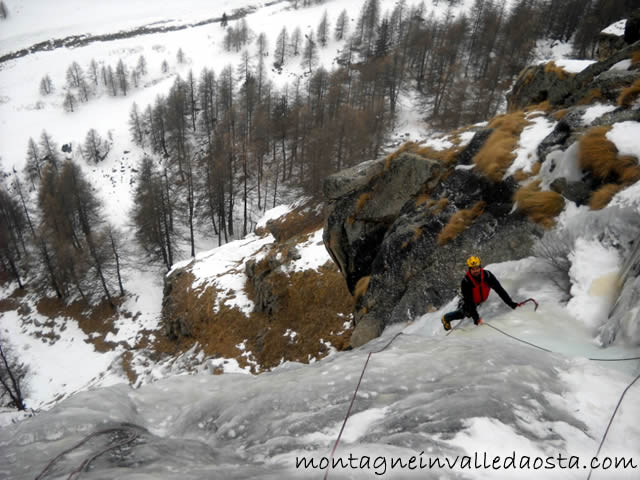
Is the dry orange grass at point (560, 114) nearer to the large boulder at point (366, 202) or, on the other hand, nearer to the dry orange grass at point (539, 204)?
the dry orange grass at point (539, 204)

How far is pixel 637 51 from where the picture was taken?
7754 millimetres

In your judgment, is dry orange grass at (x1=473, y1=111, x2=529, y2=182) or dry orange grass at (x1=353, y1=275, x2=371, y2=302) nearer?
dry orange grass at (x1=473, y1=111, x2=529, y2=182)

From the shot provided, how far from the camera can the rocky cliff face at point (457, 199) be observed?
6039 millimetres

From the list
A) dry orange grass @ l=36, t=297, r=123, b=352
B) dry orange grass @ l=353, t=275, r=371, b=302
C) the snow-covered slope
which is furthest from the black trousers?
dry orange grass @ l=36, t=297, r=123, b=352

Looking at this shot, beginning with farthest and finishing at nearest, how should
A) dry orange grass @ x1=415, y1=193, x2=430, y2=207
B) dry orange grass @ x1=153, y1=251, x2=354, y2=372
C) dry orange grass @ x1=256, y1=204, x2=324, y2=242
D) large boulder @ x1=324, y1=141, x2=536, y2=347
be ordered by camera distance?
dry orange grass @ x1=256, y1=204, x2=324, y2=242 < dry orange grass @ x1=153, y1=251, x2=354, y2=372 < dry orange grass @ x1=415, y1=193, x2=430, y2=207 < large boulder @ x1=324, y1=141, x2=536, y2=347

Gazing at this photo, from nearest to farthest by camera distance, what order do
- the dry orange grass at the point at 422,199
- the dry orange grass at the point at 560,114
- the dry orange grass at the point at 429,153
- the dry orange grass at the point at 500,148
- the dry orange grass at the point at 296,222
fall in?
the dry orange grass at the point at 500,148 < the dry orange grass at the point at 560,114 < the dry orange grass at the point at 422,199 < the dry orange grass at the point at 429,153 < the dry orange grass at the point at 296,222

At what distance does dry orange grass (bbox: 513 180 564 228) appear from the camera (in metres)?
5.92

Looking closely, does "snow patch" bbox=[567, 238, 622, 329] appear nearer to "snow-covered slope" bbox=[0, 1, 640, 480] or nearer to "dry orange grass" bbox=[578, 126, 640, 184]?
"snow-covered slope" bbox=[0, 1, 640, 480]

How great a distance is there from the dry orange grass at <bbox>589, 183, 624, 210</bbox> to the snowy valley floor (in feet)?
5.52

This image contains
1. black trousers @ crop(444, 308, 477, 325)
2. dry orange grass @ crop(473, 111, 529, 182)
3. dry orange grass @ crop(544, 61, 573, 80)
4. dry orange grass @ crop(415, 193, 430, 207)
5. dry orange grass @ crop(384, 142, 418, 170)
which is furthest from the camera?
dry orange grass @ crop(544, 61, 573, 80)

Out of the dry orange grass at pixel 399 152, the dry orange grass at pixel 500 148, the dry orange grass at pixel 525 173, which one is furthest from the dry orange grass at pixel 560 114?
the dry orange grass at pixel 399 152

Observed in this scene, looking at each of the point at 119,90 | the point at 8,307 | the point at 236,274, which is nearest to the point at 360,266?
the point at 236,274

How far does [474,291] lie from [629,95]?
17.8ft

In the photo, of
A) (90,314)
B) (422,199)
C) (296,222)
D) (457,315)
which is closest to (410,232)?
(422,199)
